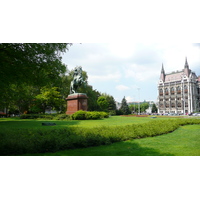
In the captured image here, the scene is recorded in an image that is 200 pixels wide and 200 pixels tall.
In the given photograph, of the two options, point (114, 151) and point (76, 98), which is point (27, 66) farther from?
point (76, 98)

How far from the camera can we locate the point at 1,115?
6.73 metres

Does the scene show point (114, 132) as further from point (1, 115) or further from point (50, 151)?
point (1, 115)

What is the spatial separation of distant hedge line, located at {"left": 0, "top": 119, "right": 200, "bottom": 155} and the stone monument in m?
7.00

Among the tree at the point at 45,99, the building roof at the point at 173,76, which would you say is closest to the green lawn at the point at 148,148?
the tree at the point at 45,99

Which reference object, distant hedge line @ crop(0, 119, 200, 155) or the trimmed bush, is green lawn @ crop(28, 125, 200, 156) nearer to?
distant hedge line @ crop(0, 119, 200, 155)

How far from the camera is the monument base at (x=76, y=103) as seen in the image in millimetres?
12602

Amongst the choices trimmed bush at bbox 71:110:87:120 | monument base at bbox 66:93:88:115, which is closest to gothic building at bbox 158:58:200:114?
trimmed bush at bbox 71:110:87:120

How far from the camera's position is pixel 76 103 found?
41.9 ft

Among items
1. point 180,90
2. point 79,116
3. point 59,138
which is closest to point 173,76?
point 180,90

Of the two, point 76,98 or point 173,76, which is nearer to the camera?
point 173,76

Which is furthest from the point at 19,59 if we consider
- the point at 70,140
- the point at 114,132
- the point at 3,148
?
the point at 114,132

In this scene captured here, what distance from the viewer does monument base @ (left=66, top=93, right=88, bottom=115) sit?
1260cm

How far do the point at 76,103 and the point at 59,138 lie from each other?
26.9 feet

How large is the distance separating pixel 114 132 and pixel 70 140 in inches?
64.9
